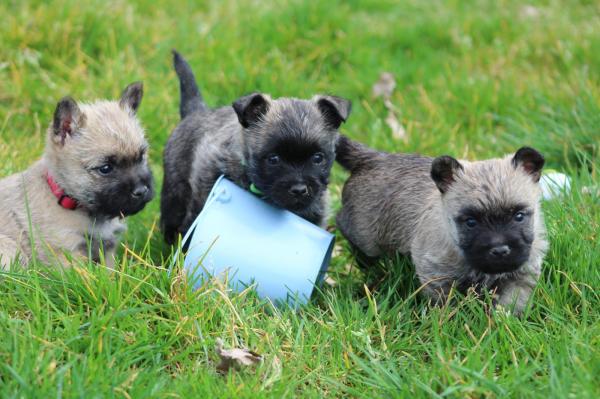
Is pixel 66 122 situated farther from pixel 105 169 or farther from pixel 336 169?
pixel 336 169

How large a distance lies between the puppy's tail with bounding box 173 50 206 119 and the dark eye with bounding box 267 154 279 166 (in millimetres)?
1484

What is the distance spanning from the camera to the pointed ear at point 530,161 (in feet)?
14.2

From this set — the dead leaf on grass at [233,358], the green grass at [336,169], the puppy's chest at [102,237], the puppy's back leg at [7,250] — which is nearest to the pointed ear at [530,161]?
the green grass at [336,169]

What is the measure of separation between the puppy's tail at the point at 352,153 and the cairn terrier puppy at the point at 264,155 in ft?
1.35

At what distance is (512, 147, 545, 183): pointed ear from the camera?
14.2ft

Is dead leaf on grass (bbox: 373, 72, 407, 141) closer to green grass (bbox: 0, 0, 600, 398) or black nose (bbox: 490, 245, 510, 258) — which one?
green grass (bbox: 0, 0, 600, 398)

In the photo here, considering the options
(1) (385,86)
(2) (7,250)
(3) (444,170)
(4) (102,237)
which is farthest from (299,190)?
(1) (385,86)

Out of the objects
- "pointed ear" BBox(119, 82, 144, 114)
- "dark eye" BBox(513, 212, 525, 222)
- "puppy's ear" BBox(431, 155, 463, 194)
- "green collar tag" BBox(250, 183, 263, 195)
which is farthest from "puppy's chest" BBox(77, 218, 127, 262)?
"dark eye" BBox(513, 212, 525, 222)

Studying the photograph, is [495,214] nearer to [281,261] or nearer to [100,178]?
[281,261]

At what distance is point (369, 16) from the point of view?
904cm

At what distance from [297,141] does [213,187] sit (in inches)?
25.9

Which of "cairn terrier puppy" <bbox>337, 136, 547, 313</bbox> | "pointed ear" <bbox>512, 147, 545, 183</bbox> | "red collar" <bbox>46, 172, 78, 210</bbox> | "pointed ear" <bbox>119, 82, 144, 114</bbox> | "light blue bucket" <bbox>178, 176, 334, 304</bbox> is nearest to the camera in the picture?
"cairn terrier puppy" <bbox>337, 136, 547, 313</bbox>

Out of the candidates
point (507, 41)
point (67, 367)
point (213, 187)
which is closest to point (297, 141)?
point (213, 187)

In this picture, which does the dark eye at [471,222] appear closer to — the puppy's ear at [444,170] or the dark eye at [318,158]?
the puppy's ear at [444,170]
